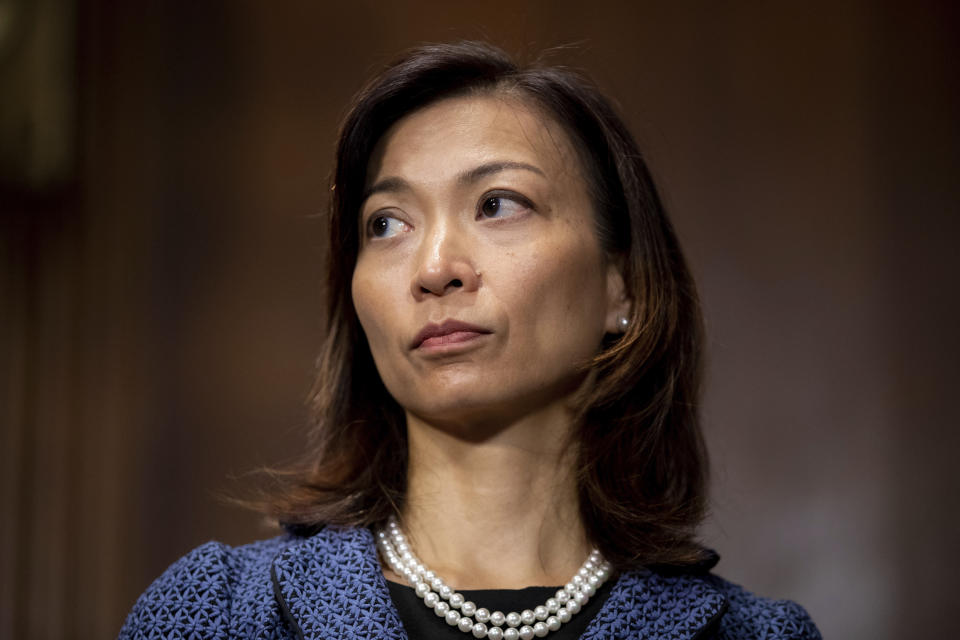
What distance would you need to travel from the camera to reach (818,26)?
250cm

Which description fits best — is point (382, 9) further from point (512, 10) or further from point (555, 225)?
point (555, 225)

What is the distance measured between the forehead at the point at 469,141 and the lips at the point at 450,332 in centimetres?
19

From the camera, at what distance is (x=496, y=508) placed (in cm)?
146

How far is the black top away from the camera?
1376 mm

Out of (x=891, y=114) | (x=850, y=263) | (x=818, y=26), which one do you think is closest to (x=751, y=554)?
(x=850, y=263)

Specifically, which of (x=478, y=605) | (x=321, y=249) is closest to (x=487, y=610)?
(x=478, y=605)

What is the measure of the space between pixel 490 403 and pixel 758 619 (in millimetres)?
450

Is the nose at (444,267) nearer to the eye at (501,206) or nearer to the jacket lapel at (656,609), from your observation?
the eye at (501,206)

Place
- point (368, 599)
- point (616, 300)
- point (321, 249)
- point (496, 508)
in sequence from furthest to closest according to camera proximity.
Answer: point (321, 249) → point (616, 300) → point (496, 508) → point (368, 599)

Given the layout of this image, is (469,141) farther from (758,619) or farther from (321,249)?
(321,249)

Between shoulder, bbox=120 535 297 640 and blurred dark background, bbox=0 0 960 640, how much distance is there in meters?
0.85

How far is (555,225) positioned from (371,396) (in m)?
0.36

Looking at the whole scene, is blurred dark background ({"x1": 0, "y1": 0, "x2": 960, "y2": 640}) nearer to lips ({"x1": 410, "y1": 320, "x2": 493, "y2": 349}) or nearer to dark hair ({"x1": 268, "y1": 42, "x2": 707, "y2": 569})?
dark hair ({"x1": 268, "y1": 42, "x2": 707, "y2": 569})

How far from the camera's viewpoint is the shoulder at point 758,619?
4.89ft
